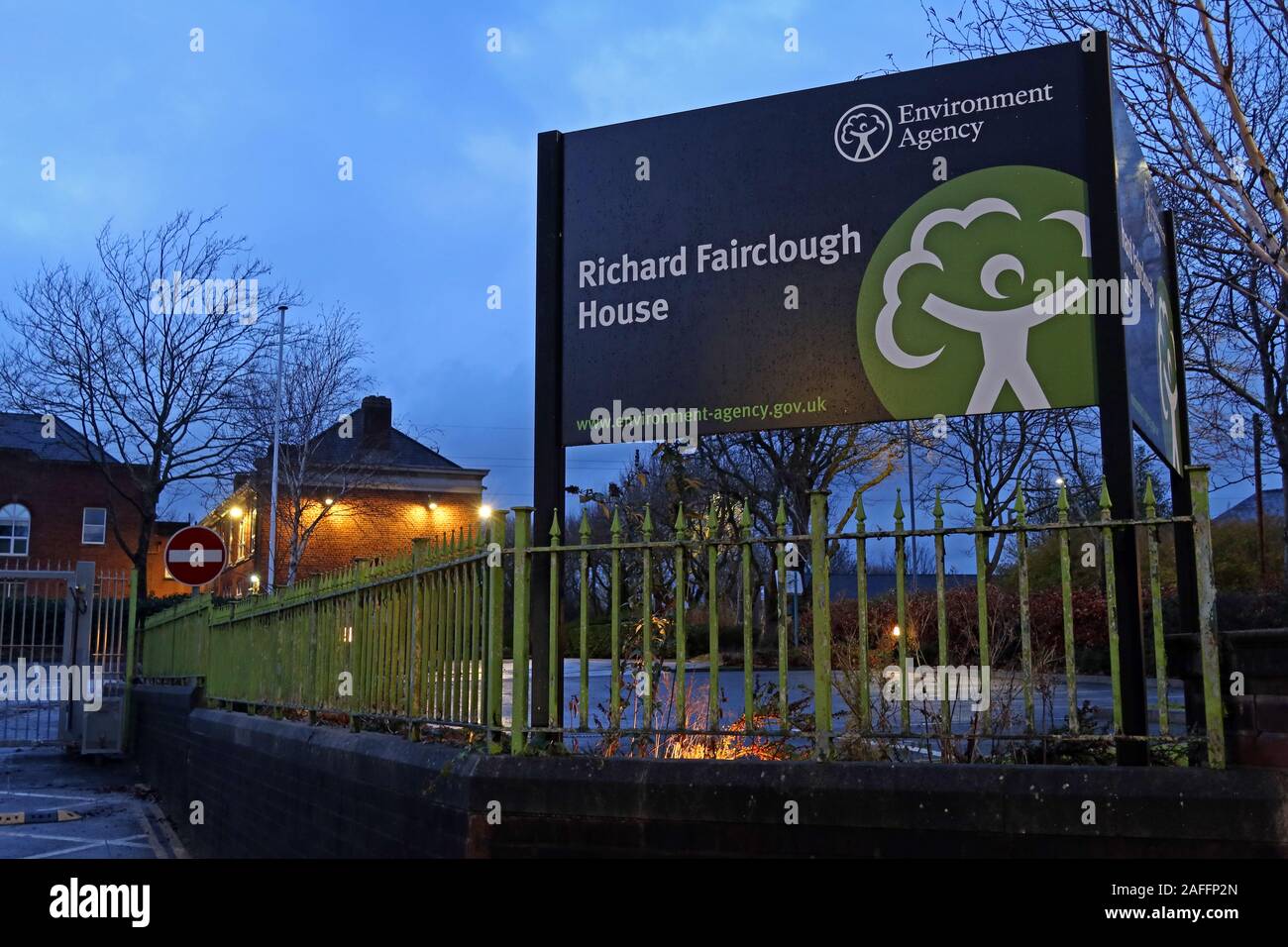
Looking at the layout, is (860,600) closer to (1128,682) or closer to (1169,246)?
(1128,682)

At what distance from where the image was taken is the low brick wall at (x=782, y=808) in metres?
4.05

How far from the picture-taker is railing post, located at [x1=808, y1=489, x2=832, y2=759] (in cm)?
470

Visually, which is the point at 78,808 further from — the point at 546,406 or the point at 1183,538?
the point at 1183,538

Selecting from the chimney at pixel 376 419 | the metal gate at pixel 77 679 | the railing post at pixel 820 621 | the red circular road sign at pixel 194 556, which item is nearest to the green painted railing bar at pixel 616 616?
the railing post at pixel 820 621

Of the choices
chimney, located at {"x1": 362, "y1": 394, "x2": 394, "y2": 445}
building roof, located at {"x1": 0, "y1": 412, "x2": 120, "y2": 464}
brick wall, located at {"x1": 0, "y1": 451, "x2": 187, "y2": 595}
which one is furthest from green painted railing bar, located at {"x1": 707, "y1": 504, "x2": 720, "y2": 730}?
building roof, located at {"x1": 0, "y1": 412, "x2": 120, "y2": 464}

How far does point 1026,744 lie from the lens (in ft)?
18.5

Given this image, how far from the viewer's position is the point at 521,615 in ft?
18.0

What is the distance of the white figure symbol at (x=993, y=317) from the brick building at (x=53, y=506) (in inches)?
1728

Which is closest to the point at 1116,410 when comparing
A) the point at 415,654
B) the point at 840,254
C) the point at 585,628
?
the point at 840,254

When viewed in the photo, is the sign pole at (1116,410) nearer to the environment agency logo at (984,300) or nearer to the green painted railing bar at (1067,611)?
the environment agency logo at (984,300)

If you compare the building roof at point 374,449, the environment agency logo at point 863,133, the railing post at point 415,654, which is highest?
the building roof at point 374,449

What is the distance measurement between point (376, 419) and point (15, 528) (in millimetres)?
16192

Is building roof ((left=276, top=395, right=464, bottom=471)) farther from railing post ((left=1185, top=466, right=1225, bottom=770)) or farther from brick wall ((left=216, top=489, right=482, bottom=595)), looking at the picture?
railing post ((left=1185, top=466, right=1225, bottom=770))
